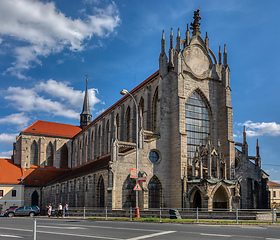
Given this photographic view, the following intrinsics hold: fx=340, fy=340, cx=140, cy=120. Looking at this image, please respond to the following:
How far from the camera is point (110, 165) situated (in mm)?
33125

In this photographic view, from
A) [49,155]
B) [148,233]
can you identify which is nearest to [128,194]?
[148,233]

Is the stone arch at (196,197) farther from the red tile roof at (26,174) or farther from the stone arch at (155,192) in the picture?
the red tile roof at (26,174)

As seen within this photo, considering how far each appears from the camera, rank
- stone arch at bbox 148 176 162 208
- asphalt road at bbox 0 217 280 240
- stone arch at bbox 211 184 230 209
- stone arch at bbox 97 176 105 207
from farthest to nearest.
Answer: stone arch at bbox 97 176 105 207
stone arch at bbox 148 176 162 208
stone arch at bbox 211 184 230 209
asphalt road at bbox 0 217 280 240

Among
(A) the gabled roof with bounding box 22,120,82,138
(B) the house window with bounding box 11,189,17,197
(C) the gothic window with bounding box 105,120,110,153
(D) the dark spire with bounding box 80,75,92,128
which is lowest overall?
(B) the house window with bounding box 11,189,17,197

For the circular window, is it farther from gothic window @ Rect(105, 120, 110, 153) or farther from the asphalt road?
the asphalt road

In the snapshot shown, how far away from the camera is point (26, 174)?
62250mm

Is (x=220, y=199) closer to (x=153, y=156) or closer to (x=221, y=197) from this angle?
(x=221, y=197)

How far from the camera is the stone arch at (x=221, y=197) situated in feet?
110

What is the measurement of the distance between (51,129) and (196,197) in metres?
45.9

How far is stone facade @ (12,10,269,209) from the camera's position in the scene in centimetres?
3353

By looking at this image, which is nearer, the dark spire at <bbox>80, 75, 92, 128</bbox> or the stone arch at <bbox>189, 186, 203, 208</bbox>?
the stone arch at <bbox>189, 186, 203, 208</bbox>

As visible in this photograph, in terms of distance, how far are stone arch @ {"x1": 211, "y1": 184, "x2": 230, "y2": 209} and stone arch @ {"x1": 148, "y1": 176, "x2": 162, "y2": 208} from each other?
5.41 metres

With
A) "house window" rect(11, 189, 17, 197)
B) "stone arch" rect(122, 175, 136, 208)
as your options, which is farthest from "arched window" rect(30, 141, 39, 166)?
"stone arch" rect(122, 175, 136, 208)

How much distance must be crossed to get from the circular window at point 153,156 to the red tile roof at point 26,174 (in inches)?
1270
